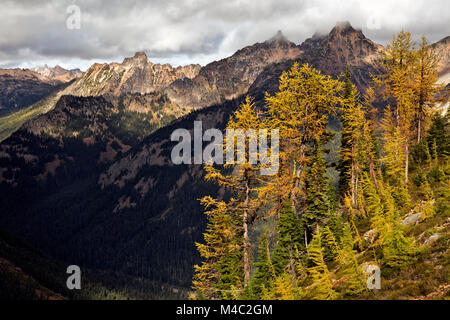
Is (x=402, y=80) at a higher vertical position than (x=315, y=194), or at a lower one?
higher

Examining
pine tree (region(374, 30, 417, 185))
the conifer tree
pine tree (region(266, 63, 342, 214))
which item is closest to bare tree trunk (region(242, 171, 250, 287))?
pine tree (region(266, 63, 342, 214))

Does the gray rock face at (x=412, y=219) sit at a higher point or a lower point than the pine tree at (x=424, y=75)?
lower

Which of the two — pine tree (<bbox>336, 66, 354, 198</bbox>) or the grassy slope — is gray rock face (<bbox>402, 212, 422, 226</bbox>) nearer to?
the grassy slope

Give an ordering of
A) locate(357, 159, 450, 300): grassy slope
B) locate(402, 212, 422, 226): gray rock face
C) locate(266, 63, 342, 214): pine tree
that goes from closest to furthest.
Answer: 1. locate(357, 159, 450, 300): grassy slope
2. locate(402, 212, 422, 226): gray rock face
3. locate(266, 63, 342, 214): pine tree

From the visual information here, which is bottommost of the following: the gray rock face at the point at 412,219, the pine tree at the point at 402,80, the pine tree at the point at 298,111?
the gray rock face at the point at 412,219

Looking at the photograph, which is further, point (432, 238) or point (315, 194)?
point (315, 194)

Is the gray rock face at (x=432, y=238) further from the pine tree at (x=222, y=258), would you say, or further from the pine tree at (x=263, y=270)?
the pine tree at (x=222, y=258)

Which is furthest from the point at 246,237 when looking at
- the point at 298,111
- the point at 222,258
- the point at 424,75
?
the point at 424,75

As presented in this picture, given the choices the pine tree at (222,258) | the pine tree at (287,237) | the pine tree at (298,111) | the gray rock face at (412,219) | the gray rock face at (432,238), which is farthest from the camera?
the pine tree at (287,237)

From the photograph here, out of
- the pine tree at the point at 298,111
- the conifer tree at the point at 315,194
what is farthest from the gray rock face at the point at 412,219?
the pine tree at the point at 298,111

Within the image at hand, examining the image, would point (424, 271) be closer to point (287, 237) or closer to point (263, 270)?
point (263, 270)
